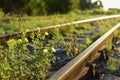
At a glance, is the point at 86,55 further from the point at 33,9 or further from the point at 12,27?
the point at 33,9

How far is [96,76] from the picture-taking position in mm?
4344

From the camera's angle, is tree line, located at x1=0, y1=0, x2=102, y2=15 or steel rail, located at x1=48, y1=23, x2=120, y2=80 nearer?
steel rail, located at x1=48, y1=23, x2=120, y2=80

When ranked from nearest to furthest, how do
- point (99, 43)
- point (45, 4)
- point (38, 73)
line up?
point (38, 73)
point (99, 43)
point (45, 4)

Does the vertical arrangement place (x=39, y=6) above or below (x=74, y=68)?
→ below

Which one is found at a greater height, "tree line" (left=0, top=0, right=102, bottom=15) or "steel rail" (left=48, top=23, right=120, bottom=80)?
"steel rail" (left=48, top=23, right=120, bottom=80)

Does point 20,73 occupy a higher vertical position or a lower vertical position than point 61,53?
higher

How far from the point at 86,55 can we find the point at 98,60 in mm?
909

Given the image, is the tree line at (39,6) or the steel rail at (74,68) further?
the tree line at (39,6)

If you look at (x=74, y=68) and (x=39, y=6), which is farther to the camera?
(x=39, y=6)

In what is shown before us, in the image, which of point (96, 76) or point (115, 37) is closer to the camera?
point (96, 76)

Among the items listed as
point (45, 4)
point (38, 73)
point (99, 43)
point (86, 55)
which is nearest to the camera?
point (38, 73)

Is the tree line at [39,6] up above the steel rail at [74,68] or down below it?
below

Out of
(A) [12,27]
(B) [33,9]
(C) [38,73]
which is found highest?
(C) [38,73]

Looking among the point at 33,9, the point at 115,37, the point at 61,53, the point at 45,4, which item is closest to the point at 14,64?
the point at 61,53
